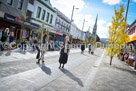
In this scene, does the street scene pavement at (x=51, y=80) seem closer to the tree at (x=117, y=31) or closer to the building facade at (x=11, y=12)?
the tree at (x=117, y=31)

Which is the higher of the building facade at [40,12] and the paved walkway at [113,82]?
the building facade at [40,12]

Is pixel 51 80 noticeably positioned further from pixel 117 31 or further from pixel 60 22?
pixel 60 22

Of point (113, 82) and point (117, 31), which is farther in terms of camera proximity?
point (117, 31)

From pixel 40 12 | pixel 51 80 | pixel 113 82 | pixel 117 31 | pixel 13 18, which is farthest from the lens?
pixel 40 12

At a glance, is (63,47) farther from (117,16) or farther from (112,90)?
(117,16)

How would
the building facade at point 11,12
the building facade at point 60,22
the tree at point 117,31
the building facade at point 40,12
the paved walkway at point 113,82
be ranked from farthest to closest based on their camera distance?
the building facade at point 60,22 → the building facade at point 40,12 → the building facade at point 11,12 → the tree at point 117,31 → the paved walkway at point 113,82

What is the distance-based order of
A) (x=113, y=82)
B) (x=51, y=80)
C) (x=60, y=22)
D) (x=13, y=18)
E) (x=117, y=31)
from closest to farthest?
(x=51, y=80)
(x=113, y=82)
(x=117, y=31)
(x=13, y=18)
(x=60, y=22)

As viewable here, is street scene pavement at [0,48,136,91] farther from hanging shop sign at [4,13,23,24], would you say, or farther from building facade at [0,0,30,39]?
building facade at [0,0,30,39]

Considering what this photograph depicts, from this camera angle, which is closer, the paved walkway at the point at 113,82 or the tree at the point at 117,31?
the paved walkway at the point at 113,82

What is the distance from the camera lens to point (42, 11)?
22953 mm

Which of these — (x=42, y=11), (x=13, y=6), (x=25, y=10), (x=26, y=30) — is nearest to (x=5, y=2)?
(x=13, y=6)

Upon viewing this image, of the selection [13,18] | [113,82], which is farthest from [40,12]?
[113,82]

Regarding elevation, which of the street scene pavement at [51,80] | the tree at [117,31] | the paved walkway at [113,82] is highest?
the tree at [117,31]

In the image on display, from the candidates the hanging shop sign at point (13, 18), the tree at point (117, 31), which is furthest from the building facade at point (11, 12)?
the tree at point (117, 31)
